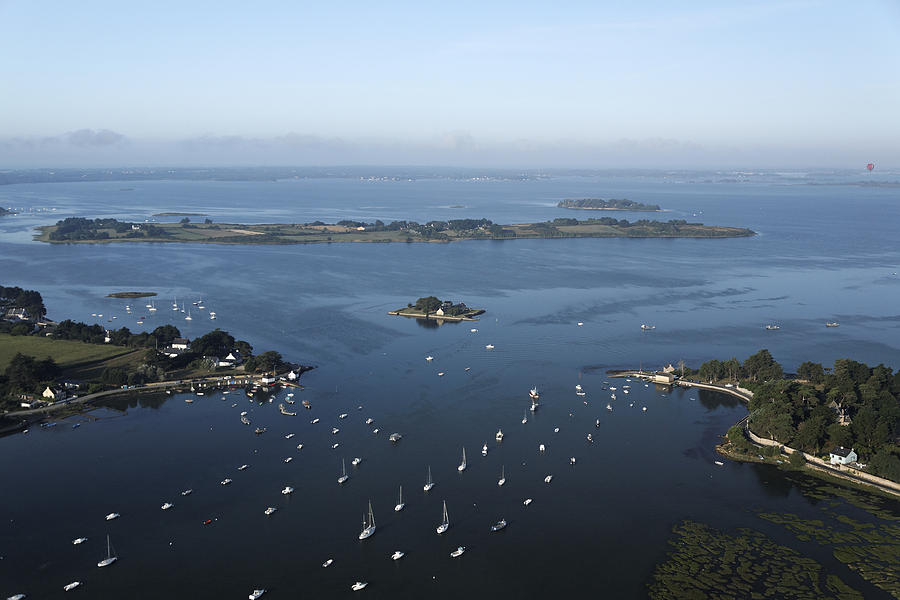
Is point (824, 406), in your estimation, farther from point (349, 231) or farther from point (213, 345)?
point (349, 231)

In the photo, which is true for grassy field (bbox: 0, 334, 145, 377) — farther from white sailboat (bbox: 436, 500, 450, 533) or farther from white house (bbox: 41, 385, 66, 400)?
white sailboat (bbox: 436, 500, 450, 533)

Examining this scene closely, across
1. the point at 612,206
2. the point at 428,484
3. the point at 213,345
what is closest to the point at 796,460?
the point at 428,484

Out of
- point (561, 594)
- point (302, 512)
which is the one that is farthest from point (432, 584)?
point (302, 512)

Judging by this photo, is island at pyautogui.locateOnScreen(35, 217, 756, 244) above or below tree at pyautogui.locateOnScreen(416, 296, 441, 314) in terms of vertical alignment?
above

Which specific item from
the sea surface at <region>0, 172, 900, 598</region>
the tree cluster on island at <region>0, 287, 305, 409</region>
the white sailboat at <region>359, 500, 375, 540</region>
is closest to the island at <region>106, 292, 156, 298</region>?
the sea surface at <region>0, 172, 900, 598</region>

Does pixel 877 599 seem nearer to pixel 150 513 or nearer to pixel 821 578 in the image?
pixel 821 578

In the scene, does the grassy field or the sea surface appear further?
the grassy field

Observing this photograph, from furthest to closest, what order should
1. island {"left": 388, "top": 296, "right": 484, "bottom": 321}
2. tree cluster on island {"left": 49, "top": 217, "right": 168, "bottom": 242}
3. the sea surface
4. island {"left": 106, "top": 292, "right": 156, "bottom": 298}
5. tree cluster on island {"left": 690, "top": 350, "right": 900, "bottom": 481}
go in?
tree cluster on island {"left": 49, "top": 217, "right": 168, "bottom": 242}
island {"left": 106, "top": 292, "right": 156, "bottom": 298}
island {"left": 388, "top": 296, "right": 484, "bottom": 321}
tree cluster on island {"left": 690, "top": 350, "right": 900, "bottom": 481}
the sea surface

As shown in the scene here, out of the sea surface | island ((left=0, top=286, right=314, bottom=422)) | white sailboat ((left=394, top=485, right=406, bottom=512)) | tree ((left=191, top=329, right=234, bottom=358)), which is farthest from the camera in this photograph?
tree ((left=191, top=329, right=234, bottom=358))
